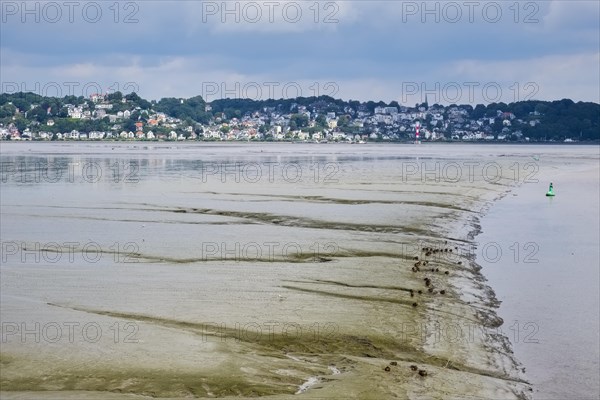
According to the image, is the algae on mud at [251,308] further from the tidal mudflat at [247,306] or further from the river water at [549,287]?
the river water at [549,287]

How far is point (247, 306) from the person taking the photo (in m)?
15.5

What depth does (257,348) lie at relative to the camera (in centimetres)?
1258

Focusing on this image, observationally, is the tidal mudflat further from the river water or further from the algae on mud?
the river water

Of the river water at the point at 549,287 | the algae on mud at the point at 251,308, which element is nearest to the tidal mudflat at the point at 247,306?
the algae on mud at the point at 251,308

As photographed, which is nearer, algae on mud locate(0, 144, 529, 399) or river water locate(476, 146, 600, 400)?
algae on mud locate(0, 144, 529, 399)

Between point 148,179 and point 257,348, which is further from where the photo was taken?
point 148,179

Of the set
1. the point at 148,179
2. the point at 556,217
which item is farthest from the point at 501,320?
the point at 148,179

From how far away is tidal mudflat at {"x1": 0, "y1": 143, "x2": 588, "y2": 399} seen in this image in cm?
1112

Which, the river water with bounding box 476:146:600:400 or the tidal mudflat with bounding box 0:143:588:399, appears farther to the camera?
the river water with bounding box 476:146:600:400

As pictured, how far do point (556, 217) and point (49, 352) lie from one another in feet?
91.7

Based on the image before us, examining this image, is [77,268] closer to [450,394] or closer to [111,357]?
[111,357]

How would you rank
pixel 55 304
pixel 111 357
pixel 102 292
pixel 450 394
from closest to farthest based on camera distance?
pixel 450 394 < pixel 111 357 < pixel 55 304 < pixel 102 292

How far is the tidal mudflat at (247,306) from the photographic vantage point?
1112 centimetres

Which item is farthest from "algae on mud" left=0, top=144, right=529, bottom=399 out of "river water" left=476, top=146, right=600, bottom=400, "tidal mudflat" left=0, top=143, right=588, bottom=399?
"river water" left=476, top=146, right=600, bottom=400
